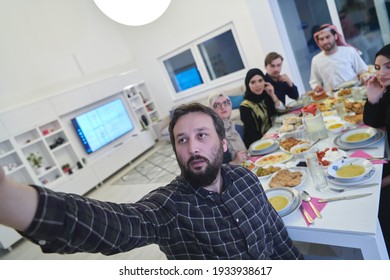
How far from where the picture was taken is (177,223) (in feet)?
3.19

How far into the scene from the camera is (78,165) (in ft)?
15.9

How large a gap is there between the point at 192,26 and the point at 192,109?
4.86 metres

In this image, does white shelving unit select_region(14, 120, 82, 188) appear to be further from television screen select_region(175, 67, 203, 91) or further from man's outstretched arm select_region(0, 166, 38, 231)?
man's outstretched arm select_region(0, 166, 38, 231)

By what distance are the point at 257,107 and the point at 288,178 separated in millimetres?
1175

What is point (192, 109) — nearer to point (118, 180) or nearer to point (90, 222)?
point (90, 222)

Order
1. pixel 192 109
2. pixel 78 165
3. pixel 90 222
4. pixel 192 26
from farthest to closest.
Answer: pixel 192 26, pixel 78 165, pixel 192 109, pixel 90 222

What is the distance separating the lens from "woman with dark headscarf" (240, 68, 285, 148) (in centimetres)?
237

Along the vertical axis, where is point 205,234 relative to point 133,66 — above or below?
below

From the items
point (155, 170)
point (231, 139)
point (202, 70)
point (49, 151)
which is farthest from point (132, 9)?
point (202, 70)

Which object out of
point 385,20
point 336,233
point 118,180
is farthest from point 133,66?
point 336,233

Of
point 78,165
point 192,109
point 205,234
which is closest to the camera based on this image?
point 205,234

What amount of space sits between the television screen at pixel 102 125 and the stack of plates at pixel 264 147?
3.90 meters

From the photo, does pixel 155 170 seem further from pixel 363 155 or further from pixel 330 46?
pixel 363 155

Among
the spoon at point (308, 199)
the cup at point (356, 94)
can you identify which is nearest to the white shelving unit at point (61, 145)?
the spoon at point (308, 199)
